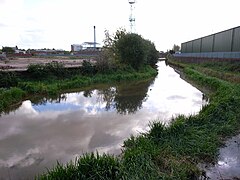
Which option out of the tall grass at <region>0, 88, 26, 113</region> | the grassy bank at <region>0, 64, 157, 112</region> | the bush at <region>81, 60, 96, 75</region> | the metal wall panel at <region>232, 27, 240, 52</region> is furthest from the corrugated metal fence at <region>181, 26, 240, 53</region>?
the tall grass at <region>0, 88, 26, 113</region>

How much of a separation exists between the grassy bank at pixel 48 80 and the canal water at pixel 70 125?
85 centimetres

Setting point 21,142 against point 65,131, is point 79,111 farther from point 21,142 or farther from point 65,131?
point 21,142

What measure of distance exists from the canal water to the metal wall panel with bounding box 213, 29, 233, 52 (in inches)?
711

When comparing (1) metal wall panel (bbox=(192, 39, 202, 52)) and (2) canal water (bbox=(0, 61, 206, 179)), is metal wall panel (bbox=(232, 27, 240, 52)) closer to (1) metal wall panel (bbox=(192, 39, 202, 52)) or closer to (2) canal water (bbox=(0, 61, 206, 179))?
(2) canal water (bbox=(0, 61, 206, 179))

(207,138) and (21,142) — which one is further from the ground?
(207,138)

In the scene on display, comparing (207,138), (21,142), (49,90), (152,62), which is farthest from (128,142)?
(152,62)

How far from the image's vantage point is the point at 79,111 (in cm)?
1126

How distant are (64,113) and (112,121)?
2560 millimetres

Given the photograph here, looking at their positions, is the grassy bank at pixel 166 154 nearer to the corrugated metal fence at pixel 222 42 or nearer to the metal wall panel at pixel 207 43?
the corrugated metal fence at pixel 222 42

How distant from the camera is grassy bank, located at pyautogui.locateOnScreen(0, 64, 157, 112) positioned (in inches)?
514

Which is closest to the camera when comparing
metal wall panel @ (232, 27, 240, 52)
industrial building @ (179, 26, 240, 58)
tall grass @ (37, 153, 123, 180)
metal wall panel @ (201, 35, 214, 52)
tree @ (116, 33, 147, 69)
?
tall grass @ (37, 153, 123, 180)

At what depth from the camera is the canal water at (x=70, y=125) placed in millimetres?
6320

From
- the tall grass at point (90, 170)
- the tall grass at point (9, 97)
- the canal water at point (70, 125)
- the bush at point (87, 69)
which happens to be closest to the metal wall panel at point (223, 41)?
the bush at point (87, 69)

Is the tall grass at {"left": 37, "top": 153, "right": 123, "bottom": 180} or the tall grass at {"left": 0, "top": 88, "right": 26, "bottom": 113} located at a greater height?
the tall grass at {"left": 37, "top": 153, "right": 123, "bottom": 180}
